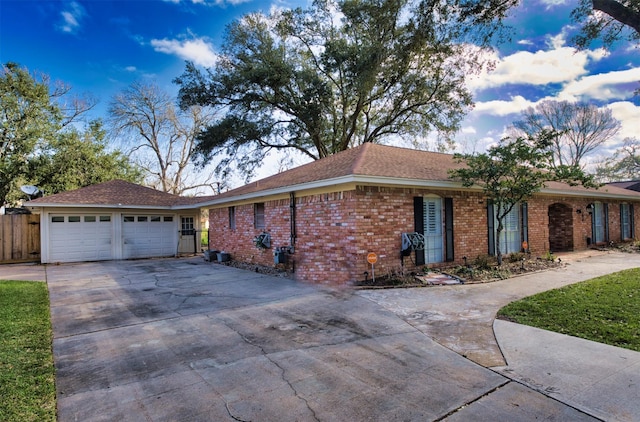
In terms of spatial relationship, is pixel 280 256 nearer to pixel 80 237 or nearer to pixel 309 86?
pixel 80 237

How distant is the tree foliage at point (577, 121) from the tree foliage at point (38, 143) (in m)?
33.5

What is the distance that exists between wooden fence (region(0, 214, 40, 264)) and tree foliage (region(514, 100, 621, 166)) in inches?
1355

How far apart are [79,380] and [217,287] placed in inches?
187

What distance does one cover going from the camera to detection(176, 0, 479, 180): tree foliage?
16.9 metres

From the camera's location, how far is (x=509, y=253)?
10.9m

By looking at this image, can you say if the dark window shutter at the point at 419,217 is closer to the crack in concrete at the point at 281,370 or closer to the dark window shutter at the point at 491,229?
the dark window shutter at the point at 491,229

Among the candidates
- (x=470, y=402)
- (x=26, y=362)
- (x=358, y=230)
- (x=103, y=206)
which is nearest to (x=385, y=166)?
(x=358, y=230)

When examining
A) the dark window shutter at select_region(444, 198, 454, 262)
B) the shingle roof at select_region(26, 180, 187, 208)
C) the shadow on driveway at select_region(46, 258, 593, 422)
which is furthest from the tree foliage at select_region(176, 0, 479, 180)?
the shadow on driveway at select_region(46, 258, 593, 422)

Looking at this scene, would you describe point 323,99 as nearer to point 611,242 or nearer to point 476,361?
point 611,242

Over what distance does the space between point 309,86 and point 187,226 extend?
9.68 metres

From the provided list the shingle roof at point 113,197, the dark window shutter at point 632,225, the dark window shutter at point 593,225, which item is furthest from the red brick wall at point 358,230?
Answer: the dark window shutter at point 632,225

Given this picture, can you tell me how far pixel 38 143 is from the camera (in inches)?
756

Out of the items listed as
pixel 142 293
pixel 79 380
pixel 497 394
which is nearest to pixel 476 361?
pixel 497 394

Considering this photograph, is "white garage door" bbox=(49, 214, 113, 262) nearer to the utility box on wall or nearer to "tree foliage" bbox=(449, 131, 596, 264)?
the utility box on wall
